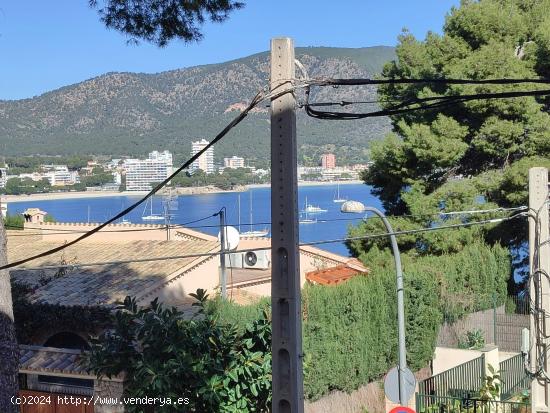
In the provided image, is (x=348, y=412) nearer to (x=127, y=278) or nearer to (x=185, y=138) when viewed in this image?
(x=127, y=278)

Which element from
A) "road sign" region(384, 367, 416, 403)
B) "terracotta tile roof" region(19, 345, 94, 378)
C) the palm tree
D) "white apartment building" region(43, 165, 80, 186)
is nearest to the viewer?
the palm tree

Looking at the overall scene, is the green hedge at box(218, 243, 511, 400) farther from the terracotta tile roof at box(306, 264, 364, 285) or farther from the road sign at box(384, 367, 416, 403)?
the road sign at box(384, 367, 416, 403)

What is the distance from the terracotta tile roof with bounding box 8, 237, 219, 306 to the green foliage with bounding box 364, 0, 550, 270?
731cm

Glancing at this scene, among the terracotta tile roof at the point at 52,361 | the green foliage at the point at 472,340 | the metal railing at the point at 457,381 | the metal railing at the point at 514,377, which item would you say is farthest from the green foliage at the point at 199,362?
the green foliage at the point at 472,340

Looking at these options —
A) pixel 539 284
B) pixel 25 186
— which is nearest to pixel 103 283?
pixel 539 284

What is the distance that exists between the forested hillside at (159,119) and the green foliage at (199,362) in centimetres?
9038

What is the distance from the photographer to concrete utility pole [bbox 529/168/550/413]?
365 inches

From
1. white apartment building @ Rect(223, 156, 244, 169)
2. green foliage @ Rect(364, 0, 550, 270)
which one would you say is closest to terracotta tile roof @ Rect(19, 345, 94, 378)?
green foliage @ Rect(364, 0, 550, 270)

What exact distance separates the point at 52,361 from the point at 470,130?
1612 cm

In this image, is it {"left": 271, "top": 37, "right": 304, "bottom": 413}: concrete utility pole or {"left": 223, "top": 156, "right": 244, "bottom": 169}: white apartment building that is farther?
{"left": 223, "top": 156, "right": 244, "bottom": 169}: white apartment building

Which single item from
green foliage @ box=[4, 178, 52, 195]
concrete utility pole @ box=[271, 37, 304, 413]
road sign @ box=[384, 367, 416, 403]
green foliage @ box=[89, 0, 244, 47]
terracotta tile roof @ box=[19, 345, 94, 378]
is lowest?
terracotta tile roof @ box=[19, 345, 94, 378]

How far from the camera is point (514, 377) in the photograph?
57.1 feet

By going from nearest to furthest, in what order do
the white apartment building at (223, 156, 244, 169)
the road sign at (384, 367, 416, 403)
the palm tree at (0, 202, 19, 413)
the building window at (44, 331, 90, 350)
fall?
the palm tree at (0, 202, 19, 413) < the road sign at (384, 367, 416, 403) < the building window at (44, 331, 90, 350) < the white apartment building at (223, 156, 244, 169)

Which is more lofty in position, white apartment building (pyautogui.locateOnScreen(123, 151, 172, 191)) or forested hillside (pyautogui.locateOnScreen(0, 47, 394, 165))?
Answer: forested hillside (pyautogui.locateOnScreen(0, 47, 394, 165))
